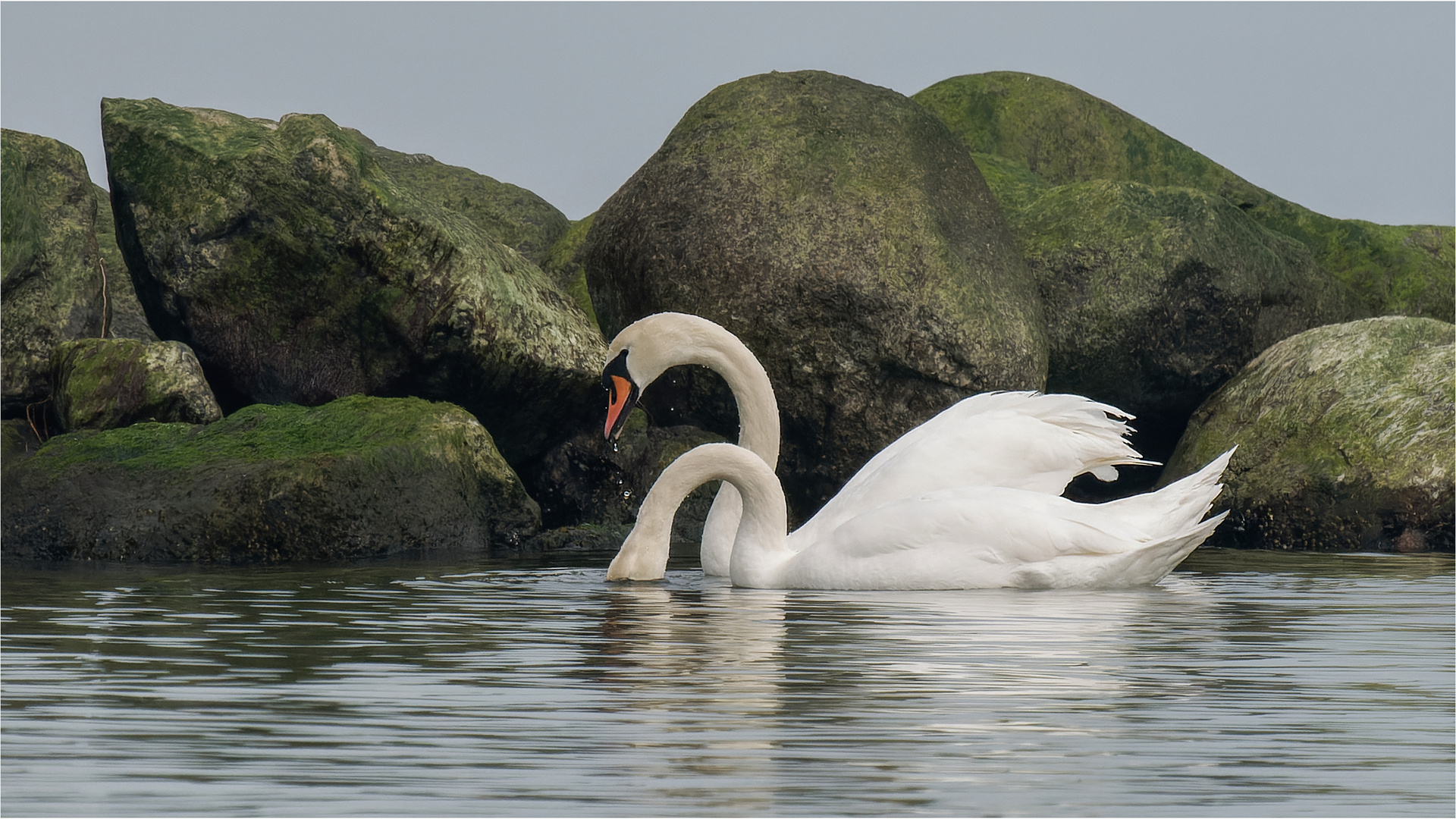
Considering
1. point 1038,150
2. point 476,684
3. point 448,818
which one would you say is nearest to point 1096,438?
point 476,684

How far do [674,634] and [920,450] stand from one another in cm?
295

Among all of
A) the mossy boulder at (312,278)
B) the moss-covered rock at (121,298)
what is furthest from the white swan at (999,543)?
the moss-covered rock at (121,298)

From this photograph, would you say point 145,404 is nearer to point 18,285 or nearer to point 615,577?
point 18,285

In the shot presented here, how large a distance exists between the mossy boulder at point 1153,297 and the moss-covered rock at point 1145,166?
8.91 ft

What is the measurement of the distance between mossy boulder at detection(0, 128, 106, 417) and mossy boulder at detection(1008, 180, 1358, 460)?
26.8ft

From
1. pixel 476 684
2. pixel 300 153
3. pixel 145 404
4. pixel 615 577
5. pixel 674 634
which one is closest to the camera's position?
pixel 476 684

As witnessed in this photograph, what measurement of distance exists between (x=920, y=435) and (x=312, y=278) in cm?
531

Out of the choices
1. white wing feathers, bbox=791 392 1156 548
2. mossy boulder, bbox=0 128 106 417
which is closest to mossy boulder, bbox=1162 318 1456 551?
white wing feathers, bbox=791 392 1156 548

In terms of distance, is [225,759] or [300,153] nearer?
[225,759]

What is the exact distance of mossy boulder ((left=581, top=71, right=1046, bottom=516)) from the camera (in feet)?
43.6

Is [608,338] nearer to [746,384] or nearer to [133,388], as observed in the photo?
[133,388]

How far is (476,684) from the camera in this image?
4.95 m

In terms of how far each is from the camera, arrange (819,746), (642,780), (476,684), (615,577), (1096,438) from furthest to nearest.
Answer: (1096,438)
(615,577)
(476,684)
(819,746)
(642,780)

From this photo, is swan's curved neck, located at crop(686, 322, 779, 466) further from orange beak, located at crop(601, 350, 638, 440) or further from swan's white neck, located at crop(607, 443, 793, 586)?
swan's white neck, located at crop(607, 443, 793, 586)
